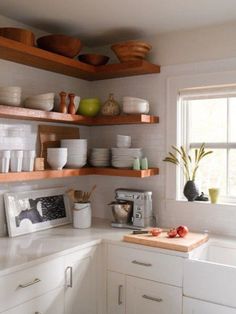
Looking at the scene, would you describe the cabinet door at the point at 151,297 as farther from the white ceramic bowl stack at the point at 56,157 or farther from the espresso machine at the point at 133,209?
the white ceramic bowl stack at the point at 56,157

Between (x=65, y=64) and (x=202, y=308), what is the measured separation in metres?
1.89

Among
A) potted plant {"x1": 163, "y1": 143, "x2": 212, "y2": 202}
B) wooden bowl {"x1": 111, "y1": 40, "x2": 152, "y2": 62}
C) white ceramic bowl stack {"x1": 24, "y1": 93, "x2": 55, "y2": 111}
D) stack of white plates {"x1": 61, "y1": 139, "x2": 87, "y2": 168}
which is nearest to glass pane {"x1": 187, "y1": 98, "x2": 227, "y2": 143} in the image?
potted plant {"x1": 163, "y1": 143, "x2": 212, "y2": 202}

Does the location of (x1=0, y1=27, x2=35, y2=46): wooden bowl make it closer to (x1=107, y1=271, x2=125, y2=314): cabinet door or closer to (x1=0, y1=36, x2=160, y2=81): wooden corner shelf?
(x1=0, y1=36, x2=160, y2=81): wooden corner shelf

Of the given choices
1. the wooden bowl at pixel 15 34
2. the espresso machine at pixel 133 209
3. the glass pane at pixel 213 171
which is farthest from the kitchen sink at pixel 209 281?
the wooden bowl at pixel 15 34

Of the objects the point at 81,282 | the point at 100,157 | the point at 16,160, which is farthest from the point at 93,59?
the point at 81,282

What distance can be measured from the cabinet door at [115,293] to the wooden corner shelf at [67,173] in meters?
0.76

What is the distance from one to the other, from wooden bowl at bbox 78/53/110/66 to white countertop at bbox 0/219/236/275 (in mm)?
1339

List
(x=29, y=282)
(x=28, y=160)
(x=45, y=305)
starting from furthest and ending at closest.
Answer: (x=28, y=160) → (x=45, y=305) → (x=29, y=282)

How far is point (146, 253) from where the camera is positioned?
8.04 ft

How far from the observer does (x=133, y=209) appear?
2.98 m

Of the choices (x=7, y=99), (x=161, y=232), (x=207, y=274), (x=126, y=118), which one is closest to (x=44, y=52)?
(x=7, y=99)

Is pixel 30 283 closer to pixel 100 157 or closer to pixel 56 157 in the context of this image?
pixel 56 157

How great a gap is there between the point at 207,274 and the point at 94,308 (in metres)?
0.88

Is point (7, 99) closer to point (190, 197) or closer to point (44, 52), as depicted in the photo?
point (44, 52)
